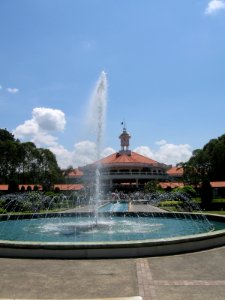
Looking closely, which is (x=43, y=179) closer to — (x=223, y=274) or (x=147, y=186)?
(x=147, y=186)

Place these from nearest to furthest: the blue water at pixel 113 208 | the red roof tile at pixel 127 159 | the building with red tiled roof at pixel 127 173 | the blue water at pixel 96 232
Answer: the blue water at pixel 96 232, the blue water at pixel 113 208, the building with red tiled roof at pixel 127 173, the red roof tile at pixel 127 159

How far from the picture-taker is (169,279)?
8.59 metres

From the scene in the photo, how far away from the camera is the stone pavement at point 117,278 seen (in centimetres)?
761

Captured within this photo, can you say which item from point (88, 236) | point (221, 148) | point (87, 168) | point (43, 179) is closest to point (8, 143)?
point (43, 179)

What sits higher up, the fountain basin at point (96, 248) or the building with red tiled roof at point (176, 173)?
the building with red tiled roof at point (176, 173)

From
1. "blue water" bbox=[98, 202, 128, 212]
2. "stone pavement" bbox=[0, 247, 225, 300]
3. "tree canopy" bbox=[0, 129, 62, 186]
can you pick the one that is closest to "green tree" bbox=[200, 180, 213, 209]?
"blue water" bbox=[98, 202, 128, 212]

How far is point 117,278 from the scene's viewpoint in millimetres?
8719

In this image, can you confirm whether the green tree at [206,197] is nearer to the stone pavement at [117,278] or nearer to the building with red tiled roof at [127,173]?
the stone pavement at [117,278]

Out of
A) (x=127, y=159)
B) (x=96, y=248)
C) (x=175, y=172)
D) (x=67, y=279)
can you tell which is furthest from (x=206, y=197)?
(x=175, y=172)

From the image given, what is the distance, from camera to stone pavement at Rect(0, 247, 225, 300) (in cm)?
761

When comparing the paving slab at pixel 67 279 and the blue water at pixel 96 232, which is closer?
the paving slab at pixel 67 279

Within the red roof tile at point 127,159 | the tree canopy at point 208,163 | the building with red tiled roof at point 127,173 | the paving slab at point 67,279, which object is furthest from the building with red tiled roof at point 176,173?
the paving slab at point 67,279

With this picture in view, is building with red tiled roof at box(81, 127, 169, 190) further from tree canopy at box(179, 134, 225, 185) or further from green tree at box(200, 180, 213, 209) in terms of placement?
green tree at box(200, 180, 213, 209)

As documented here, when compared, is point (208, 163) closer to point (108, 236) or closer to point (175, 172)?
point (175, 172)
